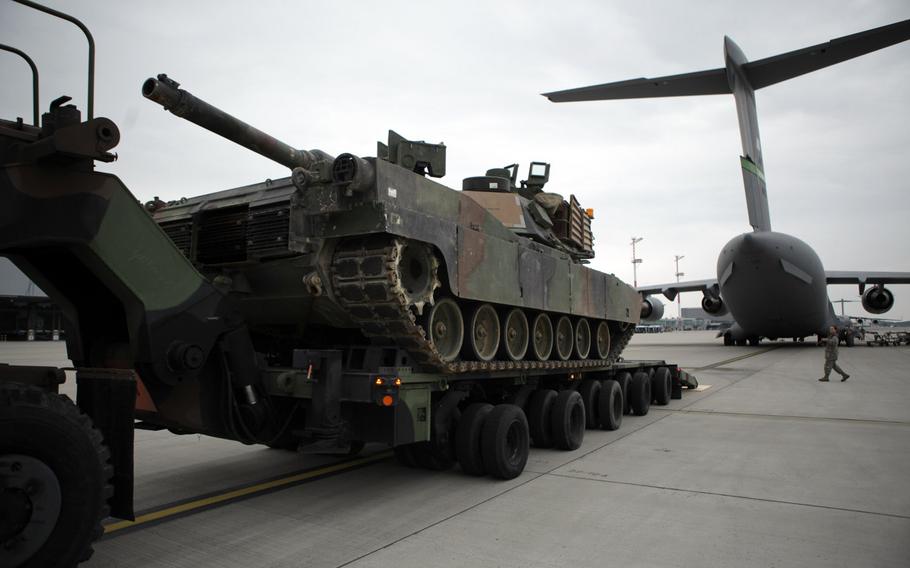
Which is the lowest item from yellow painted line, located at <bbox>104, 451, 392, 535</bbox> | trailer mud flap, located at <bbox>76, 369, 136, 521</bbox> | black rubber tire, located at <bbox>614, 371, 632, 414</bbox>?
yellow painted line, located at <bbox>104, 451, 392, 535</bbox>

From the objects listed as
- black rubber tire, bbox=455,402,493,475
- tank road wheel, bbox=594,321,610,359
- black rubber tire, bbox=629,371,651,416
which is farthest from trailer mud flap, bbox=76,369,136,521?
black rubber tire, bbox=629,371,651,416

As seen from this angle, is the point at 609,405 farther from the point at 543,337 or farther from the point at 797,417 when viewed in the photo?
the point at 797,417

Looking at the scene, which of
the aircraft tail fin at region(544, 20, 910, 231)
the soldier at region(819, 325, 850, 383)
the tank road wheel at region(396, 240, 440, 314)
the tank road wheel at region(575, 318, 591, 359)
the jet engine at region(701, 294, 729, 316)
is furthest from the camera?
the jet engine at region(701, 294, 729, 316)

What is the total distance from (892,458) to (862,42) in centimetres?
2464

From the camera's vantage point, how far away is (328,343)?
7609 mm


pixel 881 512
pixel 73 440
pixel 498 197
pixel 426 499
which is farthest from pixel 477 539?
pixel 498 197

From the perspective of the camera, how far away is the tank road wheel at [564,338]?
9484 mm

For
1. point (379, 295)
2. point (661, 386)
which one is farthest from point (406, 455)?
point (661, 386)

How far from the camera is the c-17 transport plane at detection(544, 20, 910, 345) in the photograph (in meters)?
28.0

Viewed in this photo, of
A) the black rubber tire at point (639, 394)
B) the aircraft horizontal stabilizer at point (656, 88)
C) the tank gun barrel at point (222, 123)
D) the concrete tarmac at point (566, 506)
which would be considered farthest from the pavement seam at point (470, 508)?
the aircraft horizontal stabilizer at point (656, 88)

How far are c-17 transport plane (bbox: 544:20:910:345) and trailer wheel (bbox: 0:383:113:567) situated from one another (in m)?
24.7

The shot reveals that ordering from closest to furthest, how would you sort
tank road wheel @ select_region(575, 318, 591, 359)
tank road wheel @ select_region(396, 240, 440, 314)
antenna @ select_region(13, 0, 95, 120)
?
antenna @ select_region(13, 0, 95, 120) < tank road wheel @ select_region(396, 240, 440, 314) < tank road wheel @ select_region(575, 318, 591, 359)

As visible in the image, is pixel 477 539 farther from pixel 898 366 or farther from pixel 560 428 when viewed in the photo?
pixel 898 366

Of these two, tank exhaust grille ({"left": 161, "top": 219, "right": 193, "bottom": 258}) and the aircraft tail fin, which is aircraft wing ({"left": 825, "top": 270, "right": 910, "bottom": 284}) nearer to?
the aircraft tail fin
